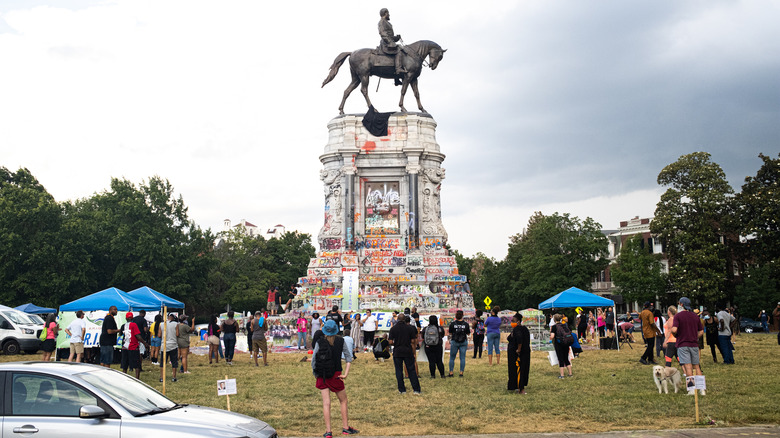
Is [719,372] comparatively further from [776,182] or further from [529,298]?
[529,298]

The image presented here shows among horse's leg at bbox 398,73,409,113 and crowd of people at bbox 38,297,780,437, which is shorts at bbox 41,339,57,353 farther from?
horse's leg at bbox 398,73,409,113

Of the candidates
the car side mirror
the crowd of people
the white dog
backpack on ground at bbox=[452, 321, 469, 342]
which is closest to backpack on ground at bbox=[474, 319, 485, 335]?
the crowd of people

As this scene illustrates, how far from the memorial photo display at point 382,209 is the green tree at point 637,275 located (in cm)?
3121

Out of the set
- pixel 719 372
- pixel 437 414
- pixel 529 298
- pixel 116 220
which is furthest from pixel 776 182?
pixel 116 220

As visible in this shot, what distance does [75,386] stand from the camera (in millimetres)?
8156

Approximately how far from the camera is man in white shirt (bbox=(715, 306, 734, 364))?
71.9ft

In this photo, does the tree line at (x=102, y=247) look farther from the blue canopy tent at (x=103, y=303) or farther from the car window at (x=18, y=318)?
the blue canopy tent at (x=103, y=303)

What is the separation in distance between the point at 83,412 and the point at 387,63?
3680 centimetres

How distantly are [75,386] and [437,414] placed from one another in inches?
287

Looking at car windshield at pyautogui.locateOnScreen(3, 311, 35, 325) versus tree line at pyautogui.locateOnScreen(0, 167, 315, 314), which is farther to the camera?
tree line at pyautogui.locateOnScreen(0, 167, 315, 314)

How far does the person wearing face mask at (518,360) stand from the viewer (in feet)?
53.7

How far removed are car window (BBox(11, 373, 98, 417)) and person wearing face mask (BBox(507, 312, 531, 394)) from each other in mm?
10314

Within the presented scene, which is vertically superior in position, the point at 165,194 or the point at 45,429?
the point at 165,194

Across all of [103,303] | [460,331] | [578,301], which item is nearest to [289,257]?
[578,301]
